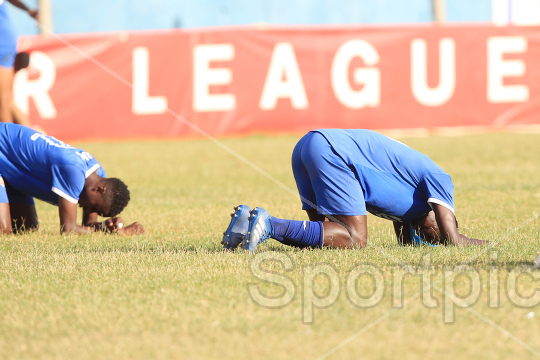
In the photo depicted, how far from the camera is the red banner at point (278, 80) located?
1529 cm

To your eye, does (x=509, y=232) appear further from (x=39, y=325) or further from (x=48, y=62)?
(x=48, y=62)

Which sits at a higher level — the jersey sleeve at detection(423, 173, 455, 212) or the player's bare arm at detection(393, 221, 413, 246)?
the jersey sleeve at detection(423, 173, 455, 212)

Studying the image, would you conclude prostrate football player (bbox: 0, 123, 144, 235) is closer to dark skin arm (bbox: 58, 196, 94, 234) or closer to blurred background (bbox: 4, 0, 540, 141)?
dark skin arm (bbox: 58, 196, 94, 234)

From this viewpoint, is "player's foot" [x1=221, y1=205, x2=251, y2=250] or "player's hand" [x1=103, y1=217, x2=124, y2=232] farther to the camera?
"player's hand" [x1=103, y1=217, x2=124, y2=232]

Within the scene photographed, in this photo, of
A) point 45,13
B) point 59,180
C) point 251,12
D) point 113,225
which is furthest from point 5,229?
point 251,12

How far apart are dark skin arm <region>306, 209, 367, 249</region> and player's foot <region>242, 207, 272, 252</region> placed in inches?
16.6

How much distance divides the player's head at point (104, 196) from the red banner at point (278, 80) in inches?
382

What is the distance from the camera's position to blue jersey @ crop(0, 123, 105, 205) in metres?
5.54

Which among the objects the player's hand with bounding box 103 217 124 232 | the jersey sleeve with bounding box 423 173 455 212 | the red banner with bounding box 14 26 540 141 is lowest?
the player's hand with bounding box 103 217 124 232

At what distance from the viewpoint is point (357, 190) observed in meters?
4.62

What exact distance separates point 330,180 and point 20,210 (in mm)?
3116

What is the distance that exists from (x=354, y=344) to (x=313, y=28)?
43.7ft

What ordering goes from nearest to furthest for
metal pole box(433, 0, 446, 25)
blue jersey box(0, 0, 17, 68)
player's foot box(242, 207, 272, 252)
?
player's foot box(242, 207, 272, 252) → blue jersey box(0, 0, 17, 68) → metal pole box(433, 0, 446, 25)

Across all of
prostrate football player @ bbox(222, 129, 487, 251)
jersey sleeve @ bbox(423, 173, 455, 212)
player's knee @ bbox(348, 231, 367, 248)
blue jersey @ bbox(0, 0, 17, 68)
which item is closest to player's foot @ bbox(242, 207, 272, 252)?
prostrate football player @ bbox(222, 129, 487, 251)
